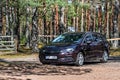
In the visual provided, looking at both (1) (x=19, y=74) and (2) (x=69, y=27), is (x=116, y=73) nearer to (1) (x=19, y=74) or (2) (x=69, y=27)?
(1) (x=19, y=74)

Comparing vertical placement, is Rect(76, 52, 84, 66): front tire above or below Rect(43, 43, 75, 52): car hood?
below

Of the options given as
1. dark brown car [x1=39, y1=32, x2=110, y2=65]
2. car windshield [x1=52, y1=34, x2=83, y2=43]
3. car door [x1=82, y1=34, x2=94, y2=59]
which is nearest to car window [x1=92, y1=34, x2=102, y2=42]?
dark brown car [x1=39, y1=32, x2=110, y2=65]

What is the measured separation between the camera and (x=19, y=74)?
55.1ft

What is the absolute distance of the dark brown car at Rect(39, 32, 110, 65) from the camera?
68.9ft

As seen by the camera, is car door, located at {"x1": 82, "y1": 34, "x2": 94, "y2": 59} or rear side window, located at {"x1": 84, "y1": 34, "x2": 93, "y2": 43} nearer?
car door, located at {"x1": 82, "y1": 34, "x2": 94, "y2": 59}

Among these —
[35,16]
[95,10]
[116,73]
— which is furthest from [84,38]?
[95,10]

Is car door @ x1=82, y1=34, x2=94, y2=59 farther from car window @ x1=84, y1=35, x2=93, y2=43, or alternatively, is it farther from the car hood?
the car hood

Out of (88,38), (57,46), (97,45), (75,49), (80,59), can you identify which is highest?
(88,38)

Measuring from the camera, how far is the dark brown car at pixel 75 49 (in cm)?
2102

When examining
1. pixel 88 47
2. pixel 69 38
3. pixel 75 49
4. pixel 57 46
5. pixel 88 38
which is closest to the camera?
pixel 75 49

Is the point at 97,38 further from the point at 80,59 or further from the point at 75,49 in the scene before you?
the point at 75,49

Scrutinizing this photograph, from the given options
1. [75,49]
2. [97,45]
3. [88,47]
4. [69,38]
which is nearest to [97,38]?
[97,45]

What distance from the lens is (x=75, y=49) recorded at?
21.2 metres

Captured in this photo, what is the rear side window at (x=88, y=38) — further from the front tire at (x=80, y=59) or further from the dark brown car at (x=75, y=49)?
the front tire at (x=80, y=59)
